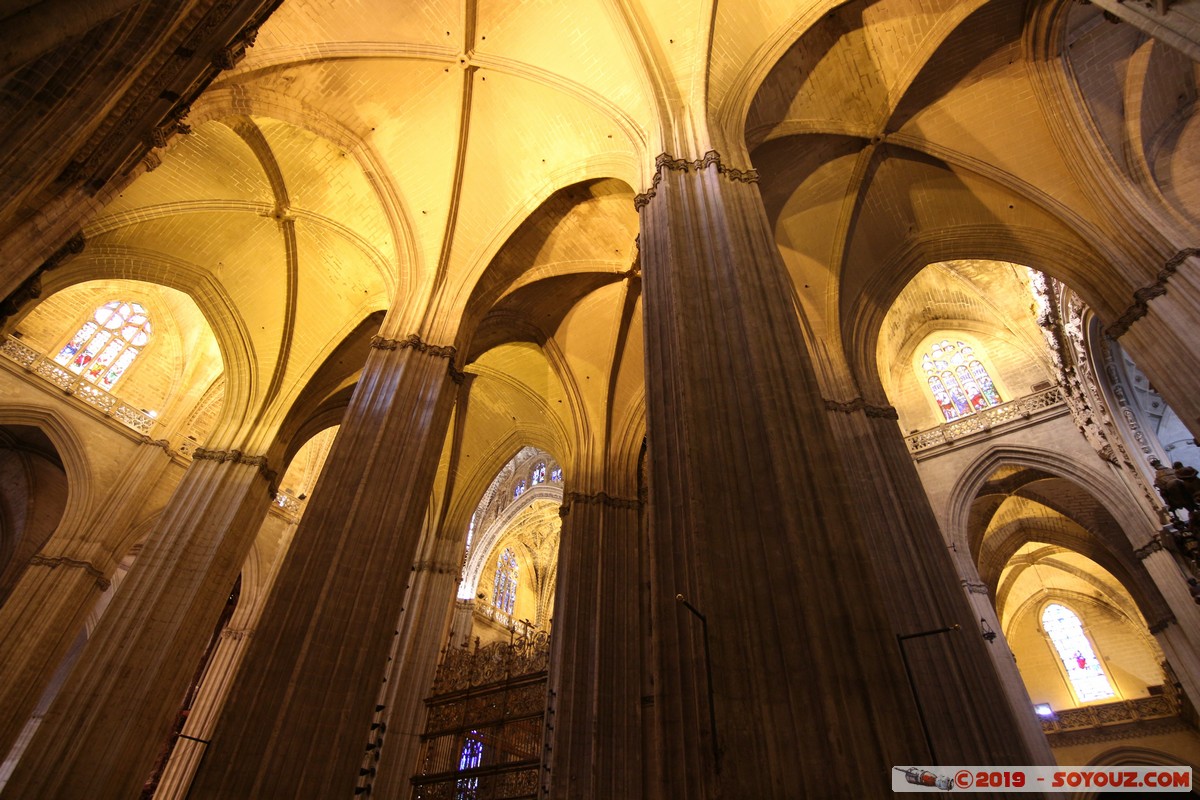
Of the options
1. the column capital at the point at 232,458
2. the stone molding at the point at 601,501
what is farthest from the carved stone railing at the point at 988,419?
the column capital at the point at 232,458

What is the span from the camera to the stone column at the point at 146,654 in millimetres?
8352

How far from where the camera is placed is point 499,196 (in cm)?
1142

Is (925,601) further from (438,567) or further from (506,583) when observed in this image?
(506,583)

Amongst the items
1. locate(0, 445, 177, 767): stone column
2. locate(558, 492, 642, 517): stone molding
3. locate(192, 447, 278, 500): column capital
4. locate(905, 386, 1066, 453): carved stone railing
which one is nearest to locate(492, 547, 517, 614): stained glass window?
locate(558, 492, 642, 517): stone molding

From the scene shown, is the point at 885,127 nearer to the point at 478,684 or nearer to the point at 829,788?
the point at 829,788

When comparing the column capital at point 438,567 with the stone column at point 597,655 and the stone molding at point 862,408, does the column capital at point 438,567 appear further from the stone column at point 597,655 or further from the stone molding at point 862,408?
the stone molding at point 862,408

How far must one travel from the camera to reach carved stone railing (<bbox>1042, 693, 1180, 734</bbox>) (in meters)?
16.6

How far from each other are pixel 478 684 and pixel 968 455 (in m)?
11.9

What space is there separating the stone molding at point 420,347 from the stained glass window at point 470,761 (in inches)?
243

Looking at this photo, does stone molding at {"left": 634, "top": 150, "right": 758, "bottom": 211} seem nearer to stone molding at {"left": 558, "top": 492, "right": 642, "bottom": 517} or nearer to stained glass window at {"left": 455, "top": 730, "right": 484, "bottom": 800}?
stone molding at {"left": 558, "top": 492, "right": 642, "bottom": 517}

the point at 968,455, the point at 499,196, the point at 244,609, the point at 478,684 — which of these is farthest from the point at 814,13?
the point at 244,609

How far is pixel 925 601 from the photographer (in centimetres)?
805

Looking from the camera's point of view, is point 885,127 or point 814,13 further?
point 885,127

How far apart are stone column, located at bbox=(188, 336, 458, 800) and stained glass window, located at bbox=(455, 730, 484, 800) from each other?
3.58 meters
